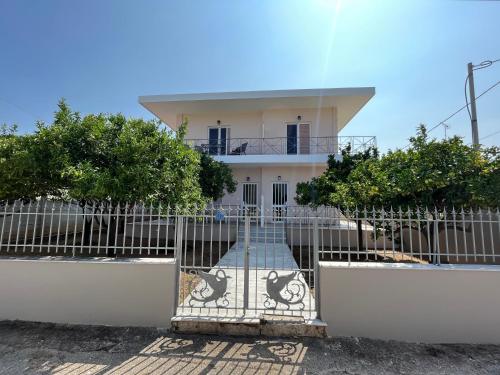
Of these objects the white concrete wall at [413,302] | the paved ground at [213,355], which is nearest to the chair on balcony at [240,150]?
the white concrete wall at [413,302]

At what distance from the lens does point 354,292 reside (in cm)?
397

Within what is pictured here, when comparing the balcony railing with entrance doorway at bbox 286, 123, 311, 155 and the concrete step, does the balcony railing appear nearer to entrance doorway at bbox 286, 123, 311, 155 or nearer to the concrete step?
entrance doorway at bbox 286, 123, 311, 155

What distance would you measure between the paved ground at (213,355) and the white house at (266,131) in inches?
457

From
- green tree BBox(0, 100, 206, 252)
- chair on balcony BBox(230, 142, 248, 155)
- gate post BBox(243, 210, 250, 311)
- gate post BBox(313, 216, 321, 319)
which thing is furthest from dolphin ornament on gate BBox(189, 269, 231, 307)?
chair on balcony BBox(230, 142, 248, 155)

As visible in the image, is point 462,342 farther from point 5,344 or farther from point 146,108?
point 146,108

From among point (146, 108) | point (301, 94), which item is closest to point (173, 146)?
point (301, 94)

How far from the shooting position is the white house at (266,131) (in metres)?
15.0

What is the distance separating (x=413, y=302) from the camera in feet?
12.9

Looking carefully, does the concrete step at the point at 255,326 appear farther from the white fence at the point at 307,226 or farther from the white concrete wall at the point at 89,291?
the white fence at the point at 307,226

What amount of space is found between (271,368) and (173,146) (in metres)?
5.17

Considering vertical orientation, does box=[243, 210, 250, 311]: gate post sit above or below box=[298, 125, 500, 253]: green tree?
below

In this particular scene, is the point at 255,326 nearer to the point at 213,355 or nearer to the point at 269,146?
the point at 213,355

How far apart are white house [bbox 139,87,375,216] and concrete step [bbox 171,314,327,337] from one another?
11370mm

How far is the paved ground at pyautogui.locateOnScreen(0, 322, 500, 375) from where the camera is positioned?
126 inches
